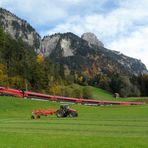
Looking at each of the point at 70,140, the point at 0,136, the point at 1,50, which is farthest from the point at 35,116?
the point at 1,50

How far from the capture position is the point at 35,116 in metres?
56.6

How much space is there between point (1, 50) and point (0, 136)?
517 ft

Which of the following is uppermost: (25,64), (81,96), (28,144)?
(25,64)

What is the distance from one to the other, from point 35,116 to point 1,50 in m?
129

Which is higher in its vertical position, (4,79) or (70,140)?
(4,79)

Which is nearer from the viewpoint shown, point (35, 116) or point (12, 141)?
point (12, 141)

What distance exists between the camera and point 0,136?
90.4ft

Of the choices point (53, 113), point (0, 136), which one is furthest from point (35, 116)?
point (0, 136)

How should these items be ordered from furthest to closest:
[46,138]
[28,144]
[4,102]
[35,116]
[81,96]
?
[81,96] → [4,102] → [35,116] → [46,138] → [28,144]

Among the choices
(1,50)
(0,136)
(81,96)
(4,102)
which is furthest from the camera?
(1,50)

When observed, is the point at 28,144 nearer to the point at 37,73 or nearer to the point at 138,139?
the point at 138,139

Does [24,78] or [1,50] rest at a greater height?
[1,50]

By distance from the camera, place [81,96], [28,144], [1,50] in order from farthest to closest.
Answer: [1,50] → [81,96] → [28,144]

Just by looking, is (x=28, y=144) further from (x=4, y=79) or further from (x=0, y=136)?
(x=4, y=79)
